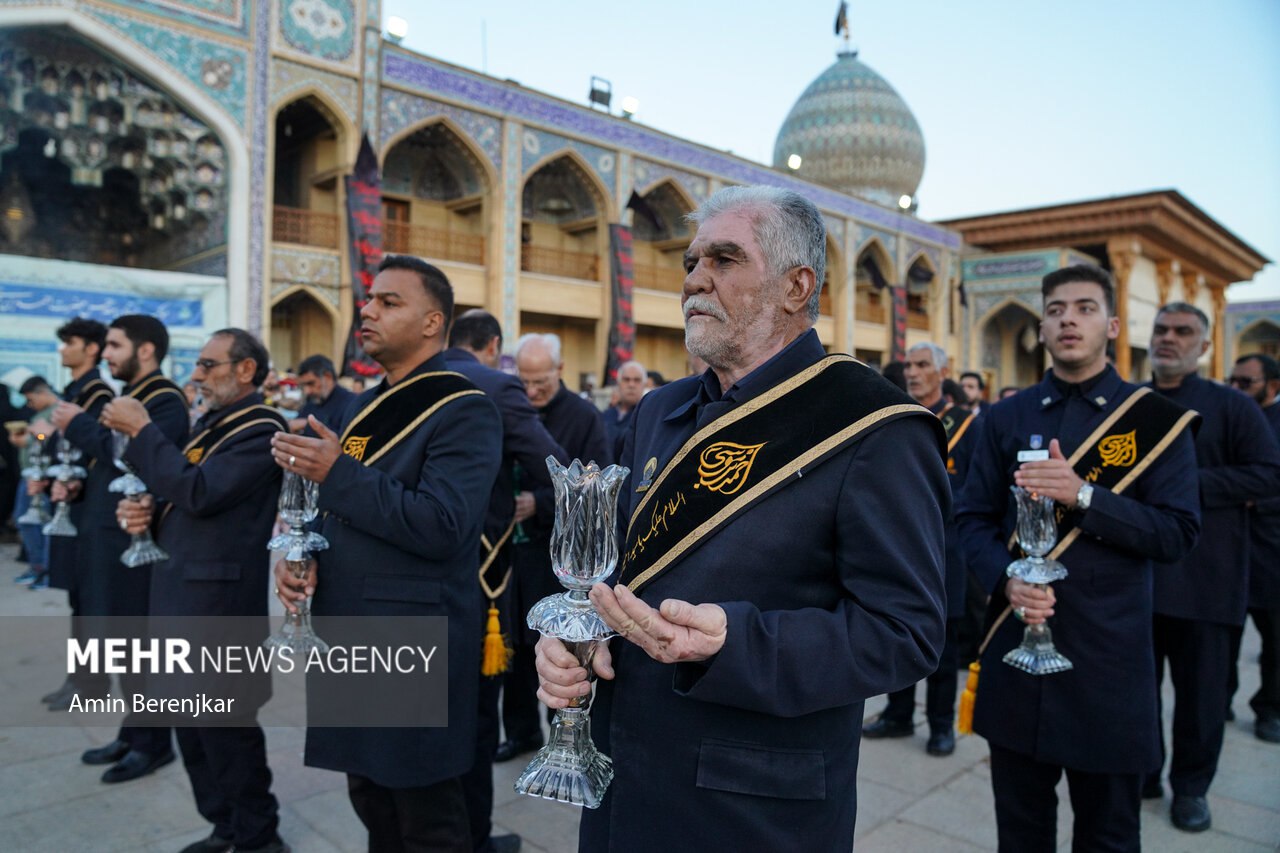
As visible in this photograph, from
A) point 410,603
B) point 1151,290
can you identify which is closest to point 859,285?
point 1151,290

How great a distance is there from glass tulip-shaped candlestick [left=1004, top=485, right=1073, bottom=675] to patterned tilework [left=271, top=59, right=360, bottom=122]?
13680 mm

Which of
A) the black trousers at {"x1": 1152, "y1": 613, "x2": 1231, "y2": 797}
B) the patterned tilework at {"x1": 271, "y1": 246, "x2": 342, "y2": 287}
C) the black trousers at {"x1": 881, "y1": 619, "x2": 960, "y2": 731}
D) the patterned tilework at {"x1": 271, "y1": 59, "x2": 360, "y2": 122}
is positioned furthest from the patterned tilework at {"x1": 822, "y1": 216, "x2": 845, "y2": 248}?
the black trousers at {"x1": 1152, "y1": 613, "x2": 1231, "y2": 797}

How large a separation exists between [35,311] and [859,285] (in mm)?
24567

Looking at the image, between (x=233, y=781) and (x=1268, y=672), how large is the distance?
186 inches

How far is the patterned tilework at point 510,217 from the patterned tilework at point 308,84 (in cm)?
321

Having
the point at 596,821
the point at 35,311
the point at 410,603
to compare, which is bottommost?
the point at 596,821

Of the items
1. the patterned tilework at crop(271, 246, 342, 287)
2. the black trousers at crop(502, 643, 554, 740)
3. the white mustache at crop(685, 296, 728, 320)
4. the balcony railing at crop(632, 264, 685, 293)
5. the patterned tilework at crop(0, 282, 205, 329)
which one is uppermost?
the balcony railing at crop(632, 264, 685, 293)

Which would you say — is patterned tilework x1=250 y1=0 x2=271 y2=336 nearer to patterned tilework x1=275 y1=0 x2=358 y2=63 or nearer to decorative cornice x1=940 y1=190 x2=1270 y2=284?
patterned tilework x1=275 y1=0 x2=358 y2=63

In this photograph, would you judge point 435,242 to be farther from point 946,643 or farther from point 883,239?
point 946,643

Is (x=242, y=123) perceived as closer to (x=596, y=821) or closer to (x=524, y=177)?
(x=524, y=177)

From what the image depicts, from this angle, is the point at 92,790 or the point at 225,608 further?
the point at 92,790

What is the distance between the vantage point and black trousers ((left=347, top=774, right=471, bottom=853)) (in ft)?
7.57

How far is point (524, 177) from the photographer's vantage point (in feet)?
54.7

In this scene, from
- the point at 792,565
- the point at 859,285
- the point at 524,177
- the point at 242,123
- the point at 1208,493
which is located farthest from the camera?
the point at 859,285
